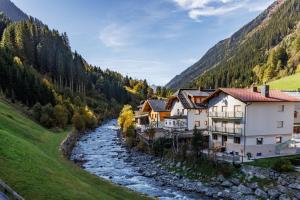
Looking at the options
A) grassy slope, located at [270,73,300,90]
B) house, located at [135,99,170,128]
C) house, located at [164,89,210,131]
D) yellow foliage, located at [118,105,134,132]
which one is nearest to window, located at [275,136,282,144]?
house, located at [164,89,210,131]

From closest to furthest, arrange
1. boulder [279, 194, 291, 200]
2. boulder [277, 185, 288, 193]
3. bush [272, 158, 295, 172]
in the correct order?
1. boulder [279, 194, 291, 200]
2. boulder [277, 185, 288, 193]
3. bush [272, 158, 295, 172]

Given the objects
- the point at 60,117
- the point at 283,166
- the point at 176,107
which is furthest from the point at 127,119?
the point at 283,166

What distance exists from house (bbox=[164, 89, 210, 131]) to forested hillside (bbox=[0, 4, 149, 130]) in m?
29.8

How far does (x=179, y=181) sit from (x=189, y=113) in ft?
67.5

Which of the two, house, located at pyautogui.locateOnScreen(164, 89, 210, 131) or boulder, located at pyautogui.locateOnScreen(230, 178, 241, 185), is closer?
boulder, located at pyautogui.locateOnScreen(230, 178, 241, 185)

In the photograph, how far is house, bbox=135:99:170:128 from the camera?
70.8m

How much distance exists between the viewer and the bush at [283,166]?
34.9 m

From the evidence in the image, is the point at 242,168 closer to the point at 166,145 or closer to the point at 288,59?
the point at 166,145

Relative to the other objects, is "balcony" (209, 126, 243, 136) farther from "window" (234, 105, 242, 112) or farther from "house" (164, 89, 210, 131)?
"house" (164, 89, 210, 131)

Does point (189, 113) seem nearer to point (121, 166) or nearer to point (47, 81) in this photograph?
point (121, 166)

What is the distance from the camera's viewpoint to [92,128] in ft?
347

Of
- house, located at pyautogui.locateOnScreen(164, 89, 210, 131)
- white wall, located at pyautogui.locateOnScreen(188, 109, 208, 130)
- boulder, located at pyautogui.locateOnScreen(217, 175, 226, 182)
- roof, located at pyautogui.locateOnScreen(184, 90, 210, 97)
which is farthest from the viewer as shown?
roof, located at pyautogui.locateOnScreen(184, 90, 210, 97)

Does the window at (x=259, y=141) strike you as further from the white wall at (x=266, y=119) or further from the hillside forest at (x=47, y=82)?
the hillside forest at (x=47, y=82)

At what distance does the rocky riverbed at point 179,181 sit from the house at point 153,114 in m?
14.1
